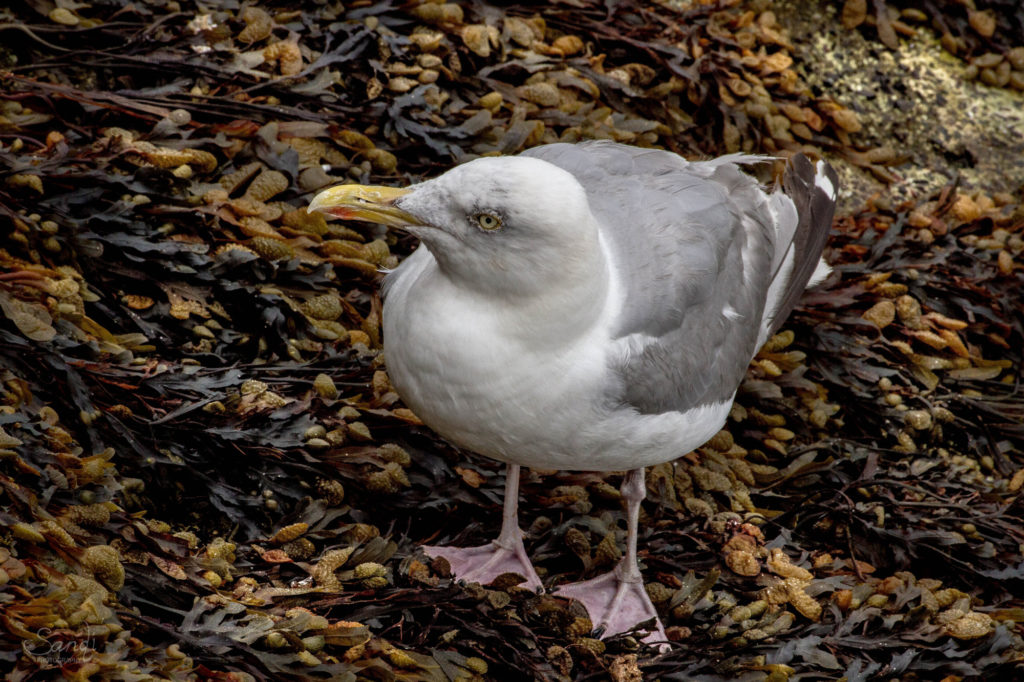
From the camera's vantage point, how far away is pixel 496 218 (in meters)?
2.92

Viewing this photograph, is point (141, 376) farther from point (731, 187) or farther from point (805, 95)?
point (805, 95)

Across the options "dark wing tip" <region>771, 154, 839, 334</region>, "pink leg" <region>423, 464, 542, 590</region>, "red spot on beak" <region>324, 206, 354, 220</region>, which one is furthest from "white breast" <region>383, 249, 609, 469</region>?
"dark wing tip" <region>771, 154, 839, 334</region>

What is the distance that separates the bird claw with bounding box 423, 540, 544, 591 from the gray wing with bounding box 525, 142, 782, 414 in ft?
2.68

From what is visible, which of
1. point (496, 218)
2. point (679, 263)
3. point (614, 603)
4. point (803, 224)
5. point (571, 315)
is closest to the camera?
point (496, 218)

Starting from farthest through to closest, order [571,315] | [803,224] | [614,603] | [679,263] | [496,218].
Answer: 1. [803,224]
2. [614,603]
3. [679,263]
4. [571,315]
5. [496,218]

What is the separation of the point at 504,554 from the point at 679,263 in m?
1.17

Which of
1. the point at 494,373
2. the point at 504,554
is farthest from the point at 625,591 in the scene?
the point at 494,373

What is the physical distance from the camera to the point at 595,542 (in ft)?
12.9

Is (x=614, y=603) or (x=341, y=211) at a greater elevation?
(x=341, y=211)

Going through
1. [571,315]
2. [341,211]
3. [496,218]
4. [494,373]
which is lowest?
[494,373]

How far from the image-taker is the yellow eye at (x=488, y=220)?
292 centimetres

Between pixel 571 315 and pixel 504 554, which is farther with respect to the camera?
pixel 504 554

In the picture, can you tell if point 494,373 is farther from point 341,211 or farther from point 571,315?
point 341,211

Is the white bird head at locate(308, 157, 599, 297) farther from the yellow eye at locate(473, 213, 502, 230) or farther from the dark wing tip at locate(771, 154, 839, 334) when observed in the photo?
the dark wing tip at locate(771, 154, 839, 334)
